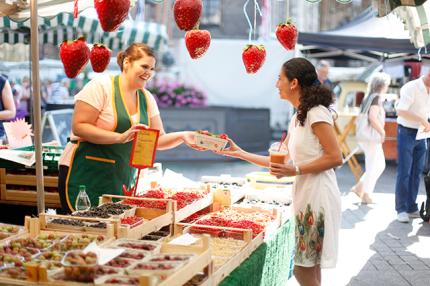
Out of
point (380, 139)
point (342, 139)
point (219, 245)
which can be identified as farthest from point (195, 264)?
point (342, 139)

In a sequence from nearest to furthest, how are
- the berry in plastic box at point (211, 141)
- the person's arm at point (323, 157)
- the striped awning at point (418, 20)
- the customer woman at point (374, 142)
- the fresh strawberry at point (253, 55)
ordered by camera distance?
1. the person's arm at point (323, 157)
2. the berry in plastic box at point (211, 141)
3. the fresh strawberry at point (253, 55)
4. the striped awning at point (418, 20)
5. the customer woman at point (374, 142)

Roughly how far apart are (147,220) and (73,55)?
1090 mm

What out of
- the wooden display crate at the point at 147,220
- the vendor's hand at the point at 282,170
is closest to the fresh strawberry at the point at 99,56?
the wooden display crate at the point at 147,220

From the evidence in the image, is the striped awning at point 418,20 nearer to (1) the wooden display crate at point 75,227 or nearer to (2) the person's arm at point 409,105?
(2) the person's arm at point 409,105

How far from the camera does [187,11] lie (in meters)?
3.72

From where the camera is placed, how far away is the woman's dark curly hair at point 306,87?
388cm

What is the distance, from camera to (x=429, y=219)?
8156 mm

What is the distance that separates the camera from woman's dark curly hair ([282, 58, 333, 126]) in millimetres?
3881

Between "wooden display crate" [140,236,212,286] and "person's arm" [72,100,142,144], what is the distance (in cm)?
121

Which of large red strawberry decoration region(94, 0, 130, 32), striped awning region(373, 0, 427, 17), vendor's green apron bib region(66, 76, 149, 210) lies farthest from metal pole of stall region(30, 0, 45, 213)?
striped awning region(373, 0, 427, 17)

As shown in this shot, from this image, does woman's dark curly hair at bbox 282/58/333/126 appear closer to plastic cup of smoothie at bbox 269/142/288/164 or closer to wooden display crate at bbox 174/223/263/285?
plastic cup of smoothie at bbox 269/142/288/164

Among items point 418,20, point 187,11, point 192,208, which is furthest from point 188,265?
point 418,20

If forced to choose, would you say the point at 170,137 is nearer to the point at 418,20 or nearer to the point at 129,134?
the point at 129,134

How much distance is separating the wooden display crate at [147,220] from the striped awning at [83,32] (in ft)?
23.5
